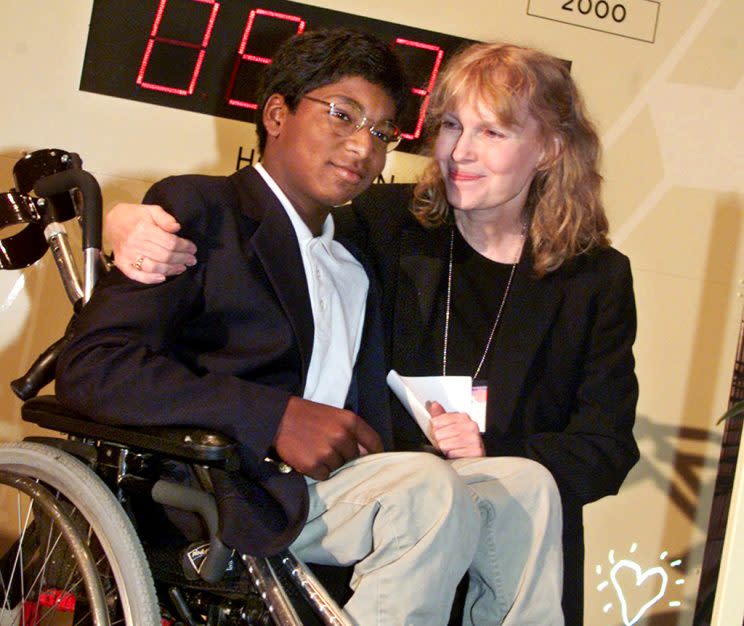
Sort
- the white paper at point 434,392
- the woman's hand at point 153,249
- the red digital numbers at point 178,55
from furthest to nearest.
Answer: the red digital numbers at point 178,55 < the white paper at point 434,392 < the woman's hand at point 153,249

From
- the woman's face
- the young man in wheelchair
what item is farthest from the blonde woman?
the young man in wheelchair

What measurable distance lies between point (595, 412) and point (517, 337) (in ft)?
0.66

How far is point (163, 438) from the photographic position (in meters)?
1.37

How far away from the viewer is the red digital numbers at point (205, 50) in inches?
112

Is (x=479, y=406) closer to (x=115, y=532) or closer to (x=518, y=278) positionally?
(x=518, y=278)

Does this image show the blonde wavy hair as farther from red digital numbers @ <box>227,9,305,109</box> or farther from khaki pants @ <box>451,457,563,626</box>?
red digital numbers @ <box>227,9,305,109</box>

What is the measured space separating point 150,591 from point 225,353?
1.21 ft

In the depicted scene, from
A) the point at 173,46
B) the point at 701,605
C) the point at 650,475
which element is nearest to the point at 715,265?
the point at 650,475

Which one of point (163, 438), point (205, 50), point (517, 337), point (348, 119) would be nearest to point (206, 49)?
point (205, 50)

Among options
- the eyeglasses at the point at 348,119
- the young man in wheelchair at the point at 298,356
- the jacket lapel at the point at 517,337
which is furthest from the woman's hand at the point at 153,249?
the jacket lapel at the point at 517,337

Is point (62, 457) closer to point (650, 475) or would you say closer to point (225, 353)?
point (225, 353)

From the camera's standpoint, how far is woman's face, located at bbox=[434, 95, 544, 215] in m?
1.99

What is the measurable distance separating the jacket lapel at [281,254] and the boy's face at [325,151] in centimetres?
7

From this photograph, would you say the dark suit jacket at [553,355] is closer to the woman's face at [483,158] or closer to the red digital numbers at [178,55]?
the woman's face at [483,158]
